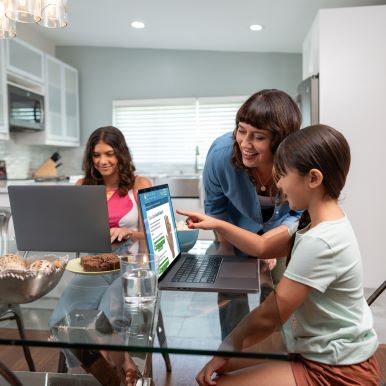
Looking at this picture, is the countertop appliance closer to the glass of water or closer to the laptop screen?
the laptop screen

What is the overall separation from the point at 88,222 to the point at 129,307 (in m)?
0.54

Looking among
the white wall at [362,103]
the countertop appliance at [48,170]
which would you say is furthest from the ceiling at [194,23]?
the countertop appliance at [48,170]

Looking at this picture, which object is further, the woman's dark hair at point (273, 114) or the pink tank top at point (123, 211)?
the pink tank top at point (123, 211)

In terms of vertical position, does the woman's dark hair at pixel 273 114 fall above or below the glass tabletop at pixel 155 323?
above

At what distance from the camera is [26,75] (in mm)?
4152

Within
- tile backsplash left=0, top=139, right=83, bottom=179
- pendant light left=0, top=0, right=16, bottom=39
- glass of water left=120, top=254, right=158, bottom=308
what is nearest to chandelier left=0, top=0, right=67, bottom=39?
pendant light left=0, top=0, right=16, bottom=39

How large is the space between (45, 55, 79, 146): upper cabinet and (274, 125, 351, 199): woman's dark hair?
13.0ft

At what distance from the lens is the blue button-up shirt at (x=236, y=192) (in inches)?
62.5

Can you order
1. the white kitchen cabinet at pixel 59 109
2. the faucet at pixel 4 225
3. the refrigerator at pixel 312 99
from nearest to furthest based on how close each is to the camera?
the faucet at pixel 4 225
the refrigerator at pixel 312 99
the white kitchen cabinet at pixel 59 109

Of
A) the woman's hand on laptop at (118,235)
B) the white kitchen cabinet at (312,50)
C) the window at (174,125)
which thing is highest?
the white kitchen cabinet at (312,50)

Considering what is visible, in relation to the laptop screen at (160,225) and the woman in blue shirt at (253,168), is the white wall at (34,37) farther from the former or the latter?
the laptop screen at (160,225)

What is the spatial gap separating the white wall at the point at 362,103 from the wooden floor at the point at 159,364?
1315 millimetres

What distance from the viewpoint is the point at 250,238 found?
1.40m

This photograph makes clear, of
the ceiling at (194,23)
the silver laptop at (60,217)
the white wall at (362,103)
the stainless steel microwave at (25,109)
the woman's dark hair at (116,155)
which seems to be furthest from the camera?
the stainless steel microwave at (25,109)
